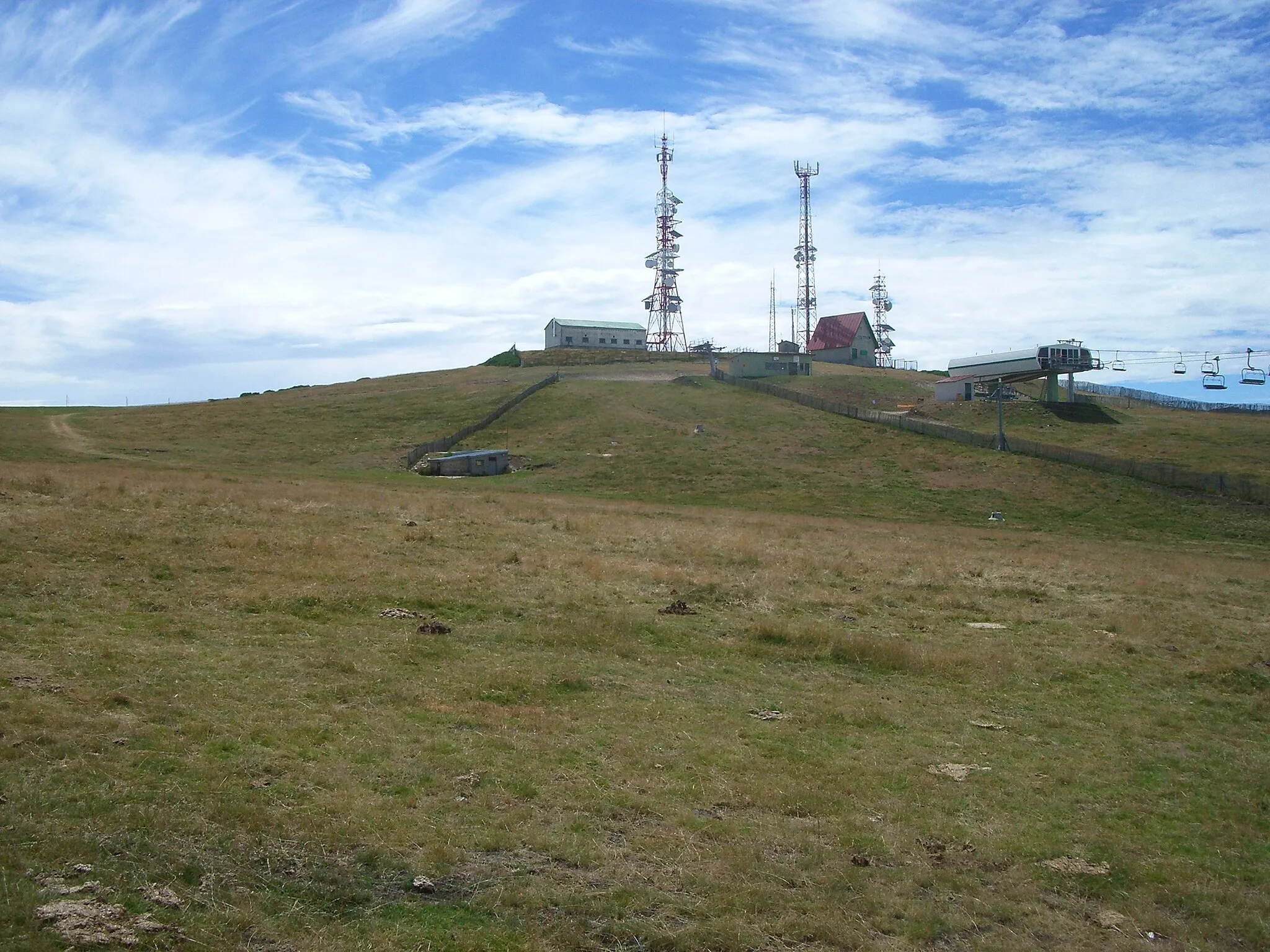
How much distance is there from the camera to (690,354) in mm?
143750

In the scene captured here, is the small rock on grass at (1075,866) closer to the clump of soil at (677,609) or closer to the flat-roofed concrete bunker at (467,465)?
the clump of soil at (677,609)

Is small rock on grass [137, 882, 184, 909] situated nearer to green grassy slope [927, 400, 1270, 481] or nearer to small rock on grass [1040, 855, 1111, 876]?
small rock on grass [1040, 855, 1111, 876]

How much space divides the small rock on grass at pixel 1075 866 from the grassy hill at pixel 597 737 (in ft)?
0.15

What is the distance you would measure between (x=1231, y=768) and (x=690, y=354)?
13174cm

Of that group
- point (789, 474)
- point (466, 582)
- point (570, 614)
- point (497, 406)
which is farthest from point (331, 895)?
point (497, 406)

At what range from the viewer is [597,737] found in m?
13.1

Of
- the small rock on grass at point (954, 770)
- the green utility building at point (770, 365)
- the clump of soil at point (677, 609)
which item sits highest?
the green utility building at point (770, 365)

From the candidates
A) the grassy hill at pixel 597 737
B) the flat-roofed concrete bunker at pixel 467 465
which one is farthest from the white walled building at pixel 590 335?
the grassy hill at pixel 597 737

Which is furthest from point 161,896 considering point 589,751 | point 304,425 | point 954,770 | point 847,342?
point 847,342

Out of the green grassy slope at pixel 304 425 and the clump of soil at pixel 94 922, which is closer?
the clump of soil at pixel 94 922

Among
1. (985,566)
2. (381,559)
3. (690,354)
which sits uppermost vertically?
(690,354)

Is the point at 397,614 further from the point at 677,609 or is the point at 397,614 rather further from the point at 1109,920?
the point at 1109,920

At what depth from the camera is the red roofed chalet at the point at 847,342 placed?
478 feet

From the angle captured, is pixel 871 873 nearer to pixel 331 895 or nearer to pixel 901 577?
pixel 331 895
